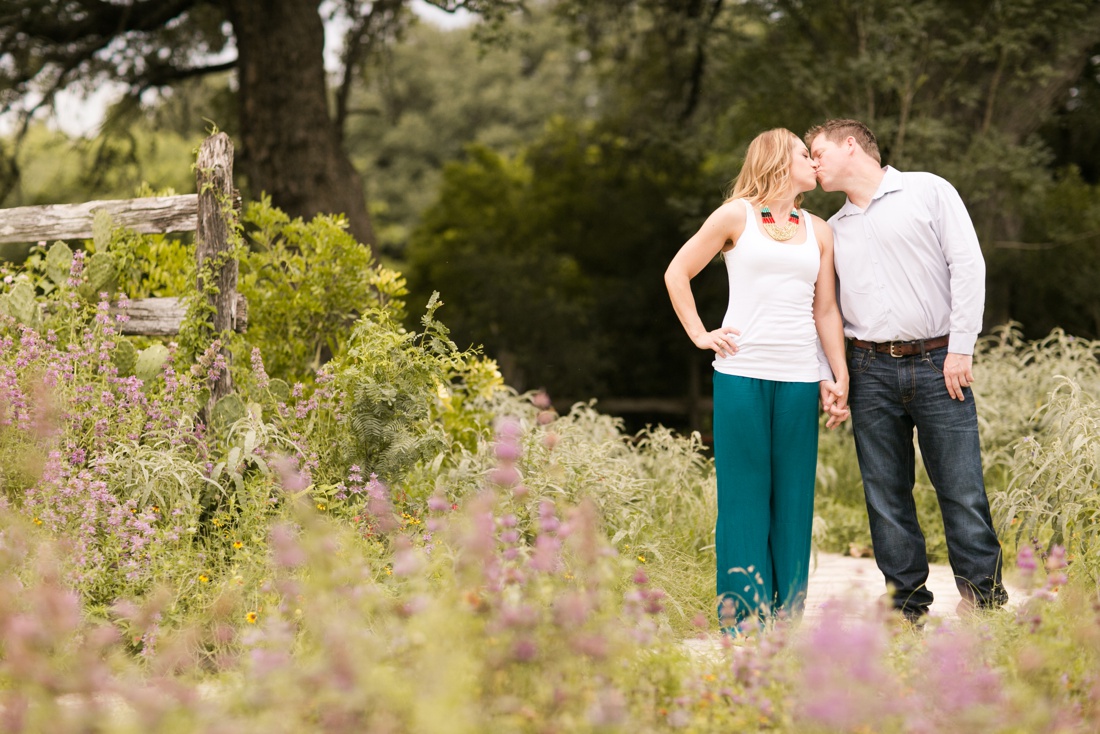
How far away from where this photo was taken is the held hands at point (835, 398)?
3.67 m

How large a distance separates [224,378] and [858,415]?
108 inches

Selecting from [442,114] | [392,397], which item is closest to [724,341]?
[392,397]

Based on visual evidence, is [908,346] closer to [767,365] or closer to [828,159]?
[767,365]

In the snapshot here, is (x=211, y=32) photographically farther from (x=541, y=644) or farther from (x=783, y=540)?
(x=541, y=644)

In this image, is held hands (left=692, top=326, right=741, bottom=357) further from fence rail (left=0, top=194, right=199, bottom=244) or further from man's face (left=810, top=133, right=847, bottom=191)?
fence rail (left=0, top=194, right=199, bottom=244)

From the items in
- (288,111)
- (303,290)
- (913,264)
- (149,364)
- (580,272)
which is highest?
(288,111)

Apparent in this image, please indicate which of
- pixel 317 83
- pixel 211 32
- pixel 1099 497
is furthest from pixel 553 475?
pixel 211 32

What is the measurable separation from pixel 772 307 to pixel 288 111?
559 cm

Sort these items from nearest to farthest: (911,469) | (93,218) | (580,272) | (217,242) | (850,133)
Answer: (850,133), (911,469), (217,242), (93,218), (580,272)

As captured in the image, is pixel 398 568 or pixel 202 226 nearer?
pixel 398 568

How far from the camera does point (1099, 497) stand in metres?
3.65

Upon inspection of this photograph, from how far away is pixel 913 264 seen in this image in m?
3.60

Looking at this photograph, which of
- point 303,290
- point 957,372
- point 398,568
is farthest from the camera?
point 303,290

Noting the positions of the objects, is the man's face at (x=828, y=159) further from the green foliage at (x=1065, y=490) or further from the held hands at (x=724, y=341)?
the green foliage at (x=1065, y=490)
